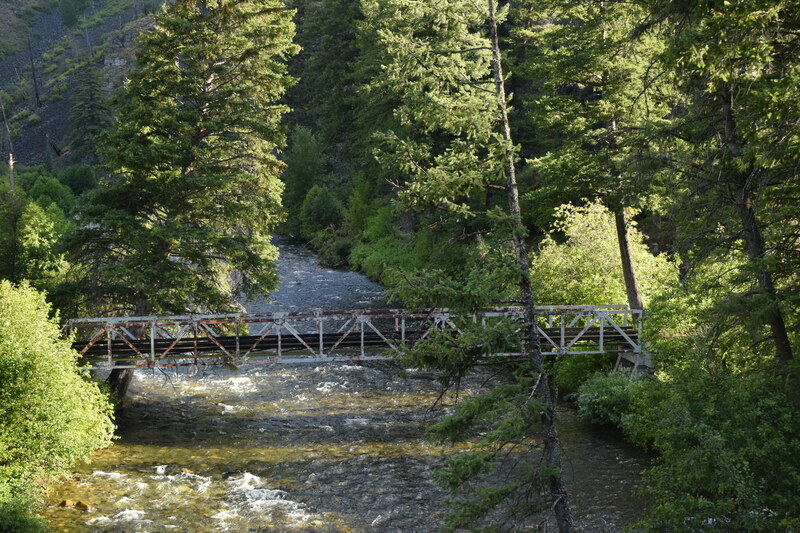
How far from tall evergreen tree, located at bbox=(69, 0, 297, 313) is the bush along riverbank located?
3987mm

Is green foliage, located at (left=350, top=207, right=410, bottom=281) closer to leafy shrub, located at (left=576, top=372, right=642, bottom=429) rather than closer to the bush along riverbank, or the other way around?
leafy shrub, located at (left=576, top=372, right=642, bottom=429)

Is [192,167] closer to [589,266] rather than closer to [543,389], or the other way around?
[589,266]

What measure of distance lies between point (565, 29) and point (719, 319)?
13067 mm

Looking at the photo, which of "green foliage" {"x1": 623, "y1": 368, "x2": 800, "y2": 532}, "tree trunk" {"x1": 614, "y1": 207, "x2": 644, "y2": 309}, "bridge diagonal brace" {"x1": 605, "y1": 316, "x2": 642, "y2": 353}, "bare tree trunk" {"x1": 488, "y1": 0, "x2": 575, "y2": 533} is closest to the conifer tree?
"bridge diagonal brace" {"x1": 605, "y1": 316, "x2": 642, "y2": 353}

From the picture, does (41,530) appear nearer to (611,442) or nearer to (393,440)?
(393,440)

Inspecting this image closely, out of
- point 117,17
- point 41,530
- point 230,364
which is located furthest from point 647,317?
point 117,17

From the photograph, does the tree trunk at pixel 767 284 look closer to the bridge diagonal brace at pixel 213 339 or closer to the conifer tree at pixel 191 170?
the conifer tree at pixel 191 170

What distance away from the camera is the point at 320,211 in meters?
57.6

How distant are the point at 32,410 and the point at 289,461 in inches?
239

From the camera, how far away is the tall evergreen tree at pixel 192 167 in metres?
19.9

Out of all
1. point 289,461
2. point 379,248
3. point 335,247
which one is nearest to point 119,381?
point 289,461

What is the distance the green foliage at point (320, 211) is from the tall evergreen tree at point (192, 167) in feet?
110

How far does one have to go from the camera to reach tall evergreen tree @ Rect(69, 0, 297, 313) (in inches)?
784

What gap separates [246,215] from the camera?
2144 cm
